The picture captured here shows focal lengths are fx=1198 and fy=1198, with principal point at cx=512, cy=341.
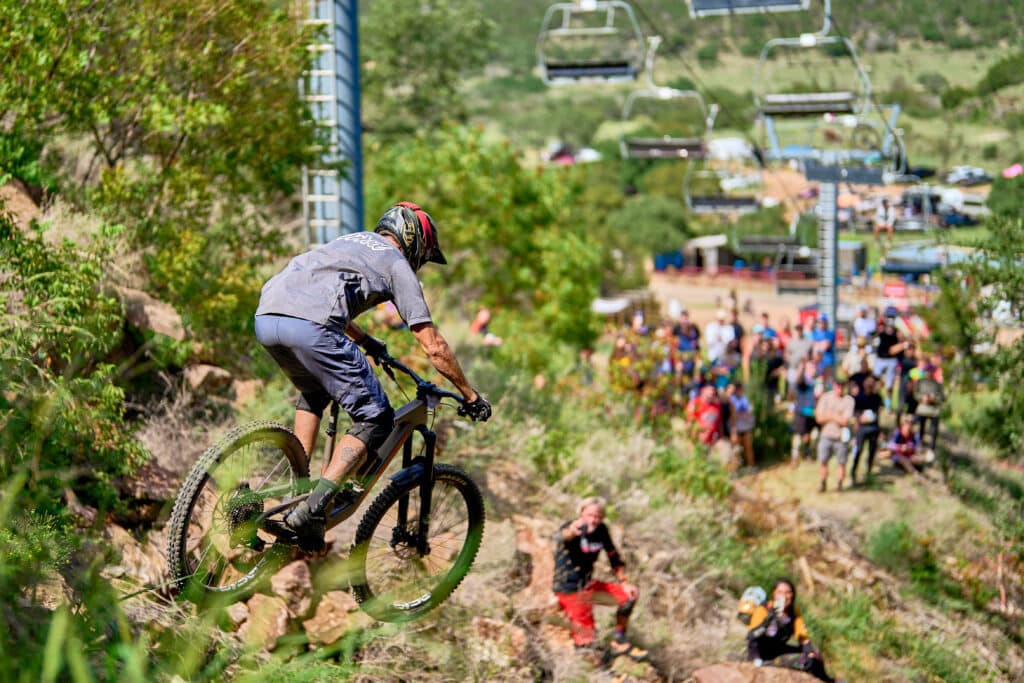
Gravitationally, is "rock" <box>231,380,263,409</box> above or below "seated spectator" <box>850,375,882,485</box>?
above

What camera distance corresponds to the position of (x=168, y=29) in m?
9.34

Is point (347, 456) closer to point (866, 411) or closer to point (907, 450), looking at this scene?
point (866, 411)

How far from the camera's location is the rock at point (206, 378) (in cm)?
859

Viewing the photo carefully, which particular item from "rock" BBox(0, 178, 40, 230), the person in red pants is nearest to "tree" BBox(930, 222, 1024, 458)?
the person in red pants

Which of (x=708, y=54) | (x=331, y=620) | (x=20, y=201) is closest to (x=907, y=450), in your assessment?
(x=331, y=620)

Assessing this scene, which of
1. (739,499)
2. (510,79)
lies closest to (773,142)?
(739,499)

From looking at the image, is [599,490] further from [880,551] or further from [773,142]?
[773,142]

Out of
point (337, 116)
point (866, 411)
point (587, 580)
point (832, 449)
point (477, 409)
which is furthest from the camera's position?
point (832, 449)

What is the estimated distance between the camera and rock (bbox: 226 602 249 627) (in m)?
6.38

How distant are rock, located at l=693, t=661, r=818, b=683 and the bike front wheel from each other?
2.30m

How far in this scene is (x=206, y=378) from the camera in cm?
866

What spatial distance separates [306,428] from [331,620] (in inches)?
66.1

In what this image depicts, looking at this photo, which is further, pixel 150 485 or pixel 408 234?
pixel 150 485

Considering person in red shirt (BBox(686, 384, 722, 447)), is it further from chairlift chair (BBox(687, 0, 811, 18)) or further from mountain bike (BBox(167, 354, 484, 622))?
mountain bike (BBox(167, 354, 484, 622))
